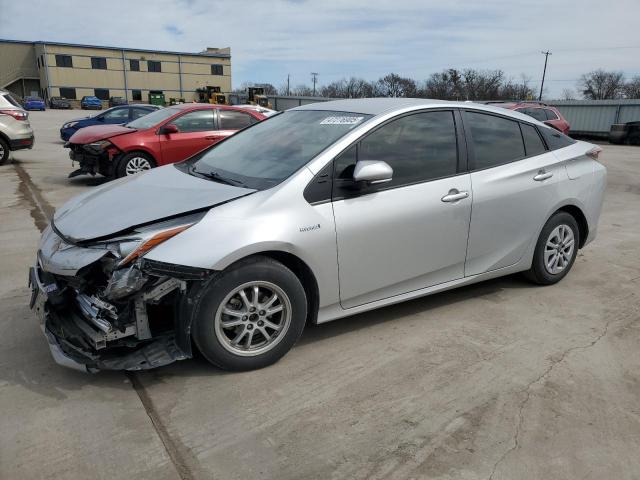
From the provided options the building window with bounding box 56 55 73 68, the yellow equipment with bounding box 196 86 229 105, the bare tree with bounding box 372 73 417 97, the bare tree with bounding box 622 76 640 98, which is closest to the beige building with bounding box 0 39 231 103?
the building window with bounding box 56 55 73 68

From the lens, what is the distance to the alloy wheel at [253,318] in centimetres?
302

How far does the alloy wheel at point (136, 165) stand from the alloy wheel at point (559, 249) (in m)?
7.16

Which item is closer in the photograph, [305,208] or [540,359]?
[305,208]

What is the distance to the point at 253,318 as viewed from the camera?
122 inches

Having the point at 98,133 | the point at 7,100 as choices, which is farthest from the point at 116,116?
the point at 98,133

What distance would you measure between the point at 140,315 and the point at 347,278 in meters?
1.30

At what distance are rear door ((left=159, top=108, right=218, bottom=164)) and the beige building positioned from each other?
237 feet

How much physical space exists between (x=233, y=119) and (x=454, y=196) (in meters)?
7.19

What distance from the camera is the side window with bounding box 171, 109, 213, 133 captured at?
31.8 ft

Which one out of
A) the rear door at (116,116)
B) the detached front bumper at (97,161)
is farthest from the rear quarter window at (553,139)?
the rear door at (116,116)

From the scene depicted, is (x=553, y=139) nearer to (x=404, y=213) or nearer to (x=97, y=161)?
(x=404, y=213)

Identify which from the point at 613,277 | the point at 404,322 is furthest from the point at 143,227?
the point at 613,277

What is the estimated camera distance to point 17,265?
16.7 feet

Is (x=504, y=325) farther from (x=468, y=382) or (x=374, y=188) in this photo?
(x=374, y=188)
